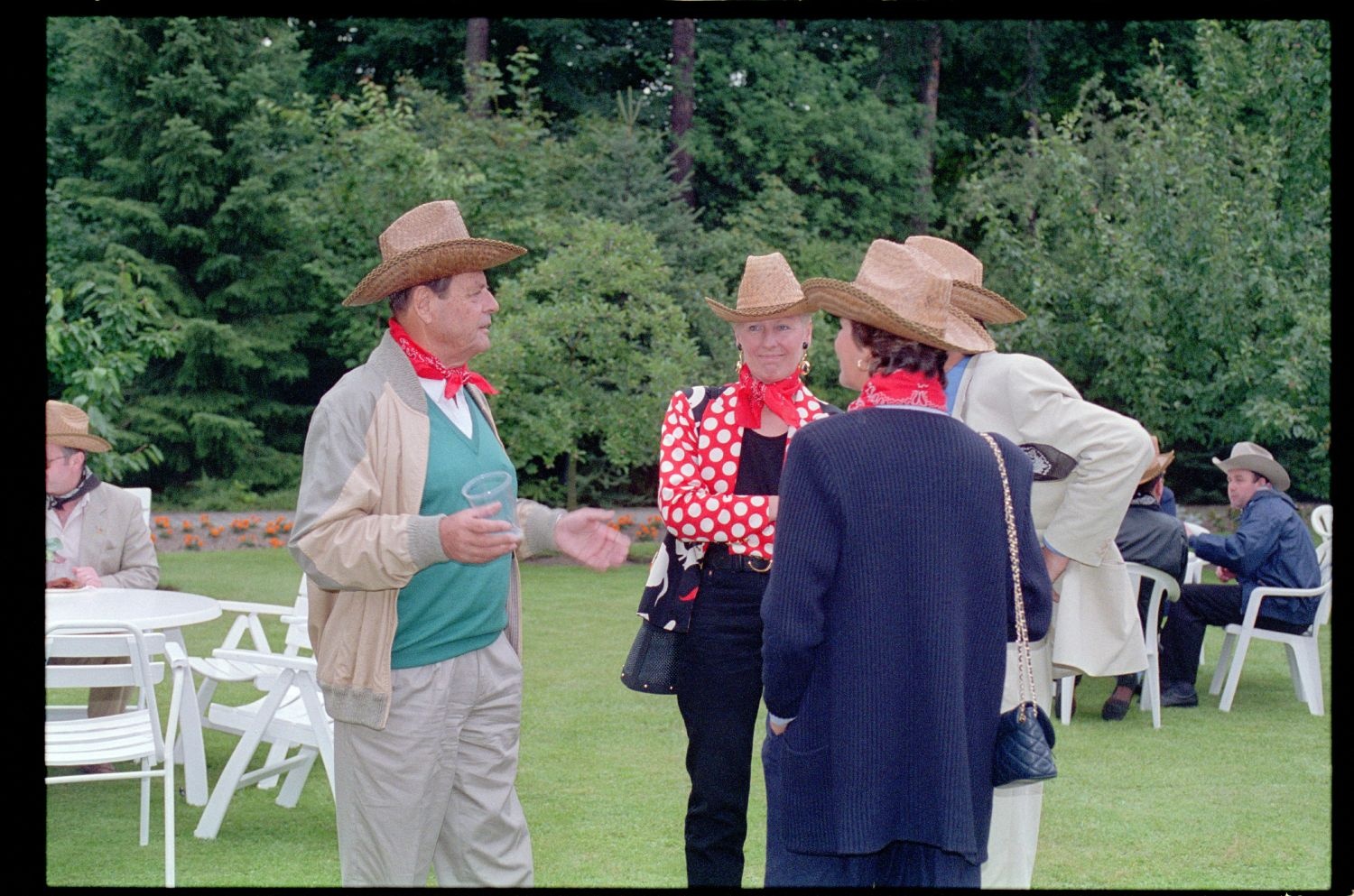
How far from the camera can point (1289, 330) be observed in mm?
15133

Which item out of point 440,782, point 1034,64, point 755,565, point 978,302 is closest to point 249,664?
point 440,782

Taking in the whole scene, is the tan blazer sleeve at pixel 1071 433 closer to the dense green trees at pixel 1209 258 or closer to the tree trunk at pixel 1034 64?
the dense green trees at pixel 1209 258

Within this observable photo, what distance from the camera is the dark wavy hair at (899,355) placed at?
3.25m

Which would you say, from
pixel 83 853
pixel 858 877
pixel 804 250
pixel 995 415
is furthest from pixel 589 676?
pixel 804 250

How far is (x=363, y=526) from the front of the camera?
3.51m

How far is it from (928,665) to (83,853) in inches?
146

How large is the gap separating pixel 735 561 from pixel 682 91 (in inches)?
851

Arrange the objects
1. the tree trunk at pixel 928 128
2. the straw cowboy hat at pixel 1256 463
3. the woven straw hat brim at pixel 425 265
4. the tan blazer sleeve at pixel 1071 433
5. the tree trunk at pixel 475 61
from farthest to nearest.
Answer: the tree trunk at pixel 928 128 → the tree trunk at pixel 475 61 → the straw cowboy hat at pixel 1256 463 → the tan blazer sleeve at pixel 1071 433 → the woven straw hat brim at pixel 425 265

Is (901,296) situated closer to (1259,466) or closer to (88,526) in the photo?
(88,526)

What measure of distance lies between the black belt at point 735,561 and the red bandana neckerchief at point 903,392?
1.04 m

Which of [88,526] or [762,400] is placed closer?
[762,400]

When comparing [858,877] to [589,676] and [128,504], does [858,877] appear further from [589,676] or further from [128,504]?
[589,676]

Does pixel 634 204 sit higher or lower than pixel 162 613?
higher

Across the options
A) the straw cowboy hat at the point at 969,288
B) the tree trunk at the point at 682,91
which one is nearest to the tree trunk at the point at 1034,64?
the tree trunk at the point at 682,91
